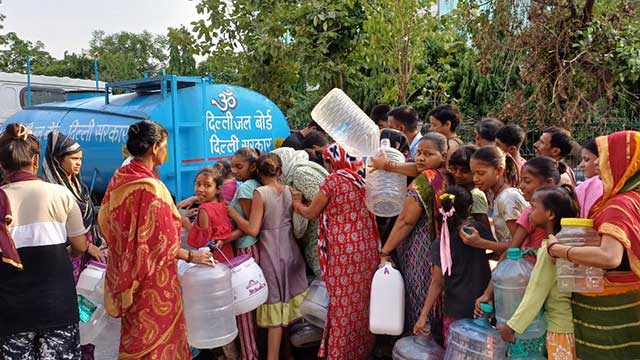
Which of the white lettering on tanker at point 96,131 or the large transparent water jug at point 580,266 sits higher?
the white lettering on tanker at point 96,131

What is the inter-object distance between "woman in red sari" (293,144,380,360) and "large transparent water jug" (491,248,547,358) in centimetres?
99

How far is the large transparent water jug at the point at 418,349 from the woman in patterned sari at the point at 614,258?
2.80 ft

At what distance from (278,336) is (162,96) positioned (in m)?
2.83

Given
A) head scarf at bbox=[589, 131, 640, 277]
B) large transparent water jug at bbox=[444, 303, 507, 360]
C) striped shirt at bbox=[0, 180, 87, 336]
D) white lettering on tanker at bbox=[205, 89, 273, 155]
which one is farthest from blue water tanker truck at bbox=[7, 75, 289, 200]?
head scarf at bbox=[589, 131, 640, 277]

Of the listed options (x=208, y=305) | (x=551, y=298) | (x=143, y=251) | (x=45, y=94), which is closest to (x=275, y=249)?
(x=208, y=305)

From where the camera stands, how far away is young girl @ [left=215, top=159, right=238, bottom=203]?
379 cm

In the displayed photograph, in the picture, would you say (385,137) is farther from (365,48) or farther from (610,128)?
(610,128)

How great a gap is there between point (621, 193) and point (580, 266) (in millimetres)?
323

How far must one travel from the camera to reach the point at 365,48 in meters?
7.31

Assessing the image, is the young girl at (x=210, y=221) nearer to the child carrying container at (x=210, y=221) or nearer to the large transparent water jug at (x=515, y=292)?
the child carrying container at (x=210, y=221)

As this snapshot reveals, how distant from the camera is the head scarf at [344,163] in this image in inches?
135

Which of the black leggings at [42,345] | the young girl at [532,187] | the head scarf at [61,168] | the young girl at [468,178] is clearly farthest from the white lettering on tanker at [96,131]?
the young girl at [532,187]

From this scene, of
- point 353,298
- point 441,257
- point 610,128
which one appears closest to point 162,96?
point 353,298

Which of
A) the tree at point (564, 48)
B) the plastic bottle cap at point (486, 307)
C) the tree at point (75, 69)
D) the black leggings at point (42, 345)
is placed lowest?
the black leggings at point (42, 345)
